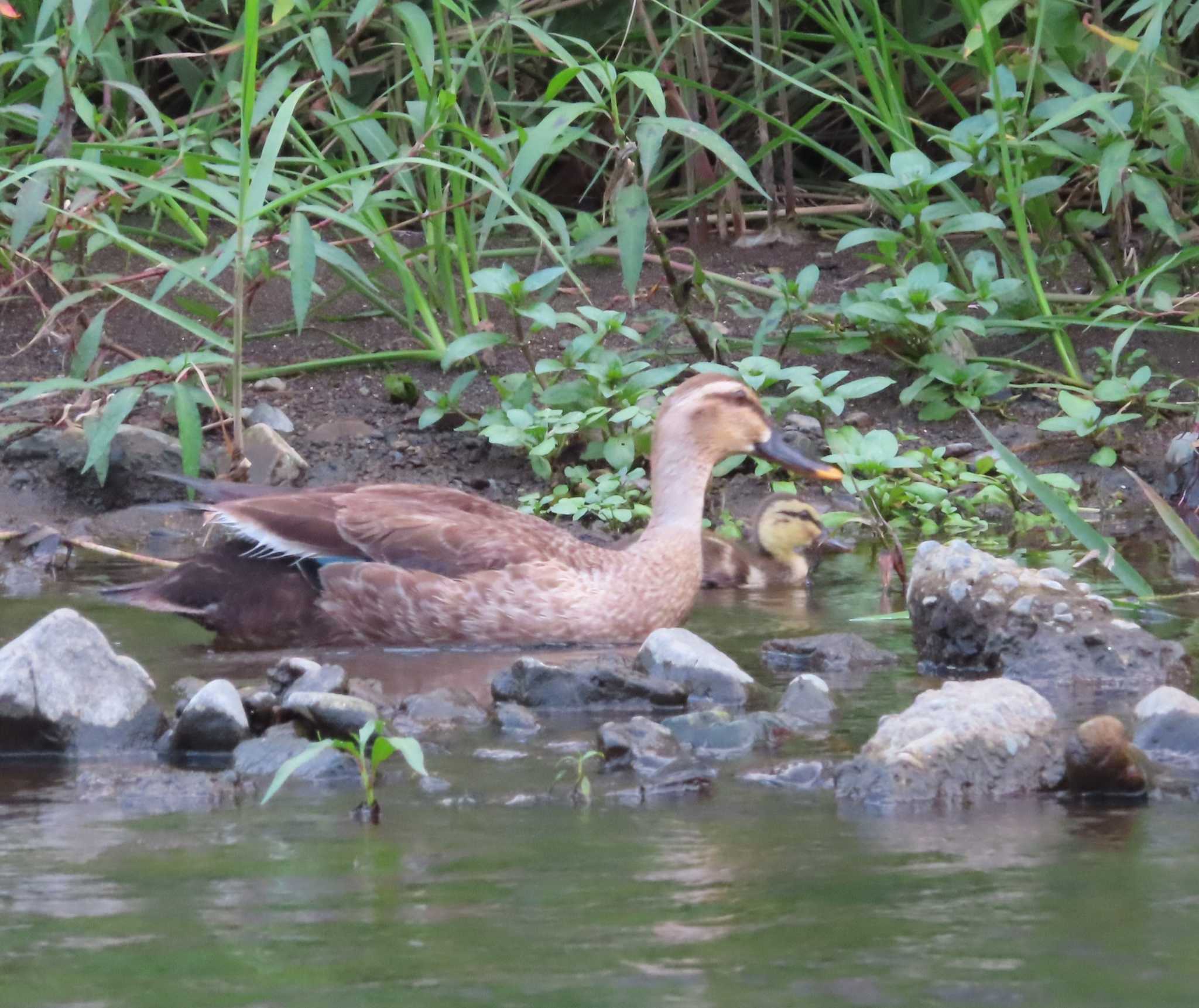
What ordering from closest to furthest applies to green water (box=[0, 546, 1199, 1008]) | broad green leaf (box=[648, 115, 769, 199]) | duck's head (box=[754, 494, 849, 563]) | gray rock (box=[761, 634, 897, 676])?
green water (box=[0, 546, 1199, 1008]) < gray rock (box=[761, 634, 897, 676]) < broad green leaf (box=[648, 115, 769, 199]) < duck's head (box=[754, 494, 849, 563])

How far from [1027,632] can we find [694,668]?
3.01 ft

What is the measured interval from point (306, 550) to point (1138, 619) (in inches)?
95.6

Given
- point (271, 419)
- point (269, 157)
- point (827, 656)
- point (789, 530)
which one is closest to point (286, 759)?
point (827, 656)

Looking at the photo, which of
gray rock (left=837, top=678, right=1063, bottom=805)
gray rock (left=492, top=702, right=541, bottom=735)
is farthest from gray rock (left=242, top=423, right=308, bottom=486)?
gray rock (left=837, top=678, right=1063, bottom=805)

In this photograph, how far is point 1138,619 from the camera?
233 inches

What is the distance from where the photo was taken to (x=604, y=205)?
28.5 ft

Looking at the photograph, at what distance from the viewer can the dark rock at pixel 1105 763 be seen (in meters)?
3.83

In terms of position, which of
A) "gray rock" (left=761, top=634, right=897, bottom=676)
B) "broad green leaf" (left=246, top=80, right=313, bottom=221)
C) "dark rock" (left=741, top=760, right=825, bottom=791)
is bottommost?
"dark rock" (left=741, top=760, right=825, bottom=791)

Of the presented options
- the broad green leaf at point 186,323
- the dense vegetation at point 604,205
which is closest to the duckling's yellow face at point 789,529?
the dense vegetation at point 604,205

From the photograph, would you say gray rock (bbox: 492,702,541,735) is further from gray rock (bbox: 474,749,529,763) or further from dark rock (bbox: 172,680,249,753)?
dark rock (bbox: 172,680,249,753)

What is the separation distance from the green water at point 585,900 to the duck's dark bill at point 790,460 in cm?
273

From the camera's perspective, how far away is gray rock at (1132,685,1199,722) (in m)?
4.22

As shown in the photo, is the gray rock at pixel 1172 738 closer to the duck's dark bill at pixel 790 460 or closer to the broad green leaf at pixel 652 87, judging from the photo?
the duck's dark bill at pixel 790 460

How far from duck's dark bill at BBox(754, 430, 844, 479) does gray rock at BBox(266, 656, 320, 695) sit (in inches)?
96.9
